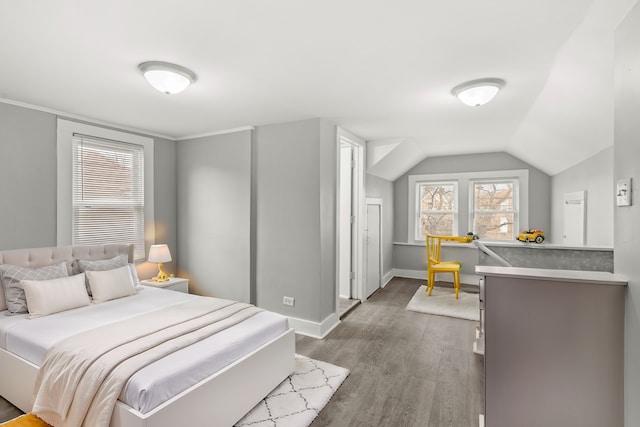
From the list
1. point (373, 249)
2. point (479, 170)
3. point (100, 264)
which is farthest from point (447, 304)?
point (100, 264)

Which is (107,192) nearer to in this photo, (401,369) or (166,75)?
(166,75)

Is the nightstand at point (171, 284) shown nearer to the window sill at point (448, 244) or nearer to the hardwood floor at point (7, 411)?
the hardwood floor at point (7, 411)

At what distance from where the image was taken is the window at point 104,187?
3.44m

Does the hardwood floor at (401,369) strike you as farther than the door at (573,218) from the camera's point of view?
No

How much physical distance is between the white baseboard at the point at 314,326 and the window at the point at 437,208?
10.7 ft

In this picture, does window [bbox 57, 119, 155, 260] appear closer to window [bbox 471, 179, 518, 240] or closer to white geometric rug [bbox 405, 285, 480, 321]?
white geometric rug [bbox 405, 285, 480, 321]

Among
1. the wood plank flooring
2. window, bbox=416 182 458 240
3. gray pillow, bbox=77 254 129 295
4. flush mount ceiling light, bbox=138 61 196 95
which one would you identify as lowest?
the wood plank flooring

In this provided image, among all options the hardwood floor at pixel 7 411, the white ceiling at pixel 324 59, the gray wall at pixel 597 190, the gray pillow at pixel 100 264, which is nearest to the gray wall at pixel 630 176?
the white ceiling at pixel 324 59

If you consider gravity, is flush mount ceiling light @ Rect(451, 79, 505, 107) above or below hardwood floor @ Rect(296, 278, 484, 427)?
above

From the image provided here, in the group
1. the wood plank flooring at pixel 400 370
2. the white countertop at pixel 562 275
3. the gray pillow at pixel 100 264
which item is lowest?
the wood plank flooring at pixel 400 370

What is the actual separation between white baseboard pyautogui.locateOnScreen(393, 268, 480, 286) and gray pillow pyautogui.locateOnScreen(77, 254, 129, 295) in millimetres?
4763

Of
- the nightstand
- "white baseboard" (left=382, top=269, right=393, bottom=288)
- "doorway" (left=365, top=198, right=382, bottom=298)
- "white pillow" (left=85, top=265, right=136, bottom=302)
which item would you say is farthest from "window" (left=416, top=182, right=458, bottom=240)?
"white pillow" (left=85, top=265, right=136, bottom=302)

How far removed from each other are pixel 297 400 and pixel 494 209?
16.3 feet

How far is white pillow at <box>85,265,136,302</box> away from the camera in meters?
2.95
